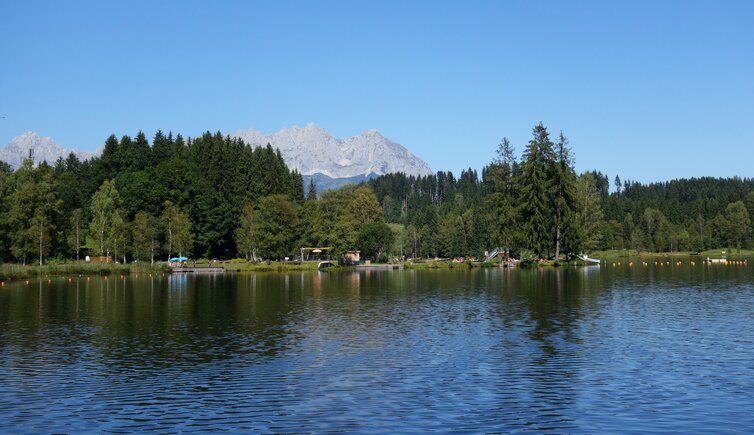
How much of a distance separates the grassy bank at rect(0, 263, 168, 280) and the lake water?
159ft

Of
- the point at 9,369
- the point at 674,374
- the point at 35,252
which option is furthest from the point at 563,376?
the point at 35,252

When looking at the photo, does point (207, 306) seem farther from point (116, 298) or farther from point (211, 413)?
point (211, 413)

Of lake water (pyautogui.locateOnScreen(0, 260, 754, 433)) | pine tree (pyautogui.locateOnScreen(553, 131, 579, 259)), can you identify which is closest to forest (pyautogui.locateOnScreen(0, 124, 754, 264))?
pine tree (pyautogui.locateOnScreen(553, 131, 579, 259))

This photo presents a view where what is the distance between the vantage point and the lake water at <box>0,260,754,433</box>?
24.5 m

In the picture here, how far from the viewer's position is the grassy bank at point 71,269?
355ft

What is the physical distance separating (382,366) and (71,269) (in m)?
100

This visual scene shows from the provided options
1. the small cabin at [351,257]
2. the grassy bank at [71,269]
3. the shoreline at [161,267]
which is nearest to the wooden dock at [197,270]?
the shoreline at [161,267]

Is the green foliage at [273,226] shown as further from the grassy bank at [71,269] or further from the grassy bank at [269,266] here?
the grassy bank at [71,269]

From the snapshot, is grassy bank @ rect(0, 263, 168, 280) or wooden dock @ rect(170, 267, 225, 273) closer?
grassy bank @ rect(0, 263, 168, 280)

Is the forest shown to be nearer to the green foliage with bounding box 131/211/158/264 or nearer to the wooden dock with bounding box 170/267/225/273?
the green foliage with bounding box 131/211/158/264

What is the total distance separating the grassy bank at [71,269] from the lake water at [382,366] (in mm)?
48326

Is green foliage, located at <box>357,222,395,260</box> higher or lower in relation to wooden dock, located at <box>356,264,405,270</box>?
higher

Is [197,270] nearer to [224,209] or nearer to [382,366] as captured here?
[224,209]

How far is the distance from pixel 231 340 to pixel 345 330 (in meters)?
7.69
